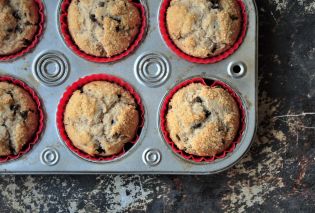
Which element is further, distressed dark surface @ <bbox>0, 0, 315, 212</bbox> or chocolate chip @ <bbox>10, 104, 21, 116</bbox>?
distressed dark surface @ <bbox>0, 0, 315, 212</bbox>

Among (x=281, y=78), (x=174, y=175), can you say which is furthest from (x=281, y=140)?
(x=174, y=175)

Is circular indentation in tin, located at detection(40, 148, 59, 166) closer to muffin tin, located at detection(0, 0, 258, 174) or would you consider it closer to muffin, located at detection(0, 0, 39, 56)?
muffin tin, located at detection(0, 0, 258, 174)

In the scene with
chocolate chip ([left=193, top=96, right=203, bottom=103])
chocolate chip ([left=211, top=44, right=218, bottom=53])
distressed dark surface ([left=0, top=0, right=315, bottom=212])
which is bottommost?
distressed dark surface ([left=0, top=0, right=315, bottom=212])

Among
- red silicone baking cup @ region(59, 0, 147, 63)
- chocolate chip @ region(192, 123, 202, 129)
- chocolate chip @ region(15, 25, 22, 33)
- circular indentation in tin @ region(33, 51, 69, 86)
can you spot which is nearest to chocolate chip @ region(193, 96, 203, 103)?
chocolate chip @ region(192, 123, 202, 129)

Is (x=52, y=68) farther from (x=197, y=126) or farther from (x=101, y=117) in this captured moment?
(x=197, y=126)

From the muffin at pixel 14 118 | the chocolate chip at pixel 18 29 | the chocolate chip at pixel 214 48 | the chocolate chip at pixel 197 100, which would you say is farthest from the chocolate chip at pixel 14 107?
the chocolate chip at pixel 214 48
